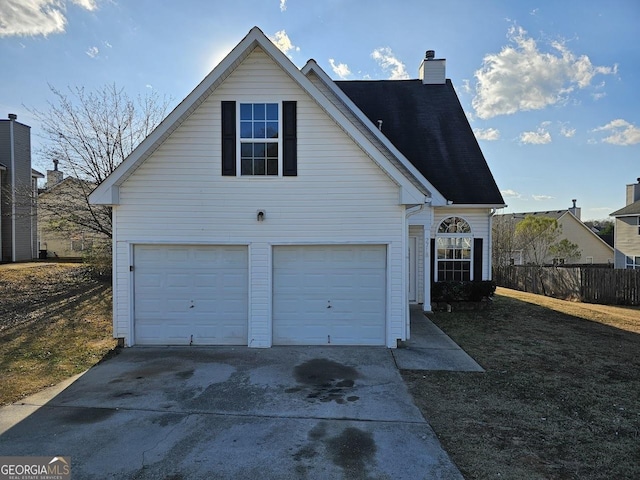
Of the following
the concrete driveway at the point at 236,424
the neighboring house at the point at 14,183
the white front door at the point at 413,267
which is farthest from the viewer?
the neighboring house at the point at 14,183

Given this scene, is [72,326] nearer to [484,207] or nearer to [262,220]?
[262,220]

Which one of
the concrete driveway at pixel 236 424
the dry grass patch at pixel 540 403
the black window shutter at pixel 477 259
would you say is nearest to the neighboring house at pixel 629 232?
the dry grass patch at pixel 540 403

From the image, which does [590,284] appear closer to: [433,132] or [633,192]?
[433,132]

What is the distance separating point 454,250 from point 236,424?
10383 mm

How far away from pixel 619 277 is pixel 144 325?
19008 mm

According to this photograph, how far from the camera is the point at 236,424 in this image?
5.05 meters

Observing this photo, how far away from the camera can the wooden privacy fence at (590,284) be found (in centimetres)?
1617

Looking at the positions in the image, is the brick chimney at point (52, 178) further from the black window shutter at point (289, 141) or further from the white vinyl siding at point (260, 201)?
the black window shutter at point (289, 141)

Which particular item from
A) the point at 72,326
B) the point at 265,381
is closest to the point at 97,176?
the point at 72,326

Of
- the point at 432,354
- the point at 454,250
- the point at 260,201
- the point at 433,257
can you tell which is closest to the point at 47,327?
the point at 260,201

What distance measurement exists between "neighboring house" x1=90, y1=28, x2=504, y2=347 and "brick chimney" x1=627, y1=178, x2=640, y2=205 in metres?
24.9

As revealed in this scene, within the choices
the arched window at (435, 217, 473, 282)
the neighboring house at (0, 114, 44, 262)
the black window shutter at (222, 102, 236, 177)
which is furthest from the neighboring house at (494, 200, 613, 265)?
the neighboring house at (0, 114, 44, 262)

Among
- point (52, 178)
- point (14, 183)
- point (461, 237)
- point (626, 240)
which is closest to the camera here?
point (461, 237)

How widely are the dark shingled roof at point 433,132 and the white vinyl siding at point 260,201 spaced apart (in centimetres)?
573
